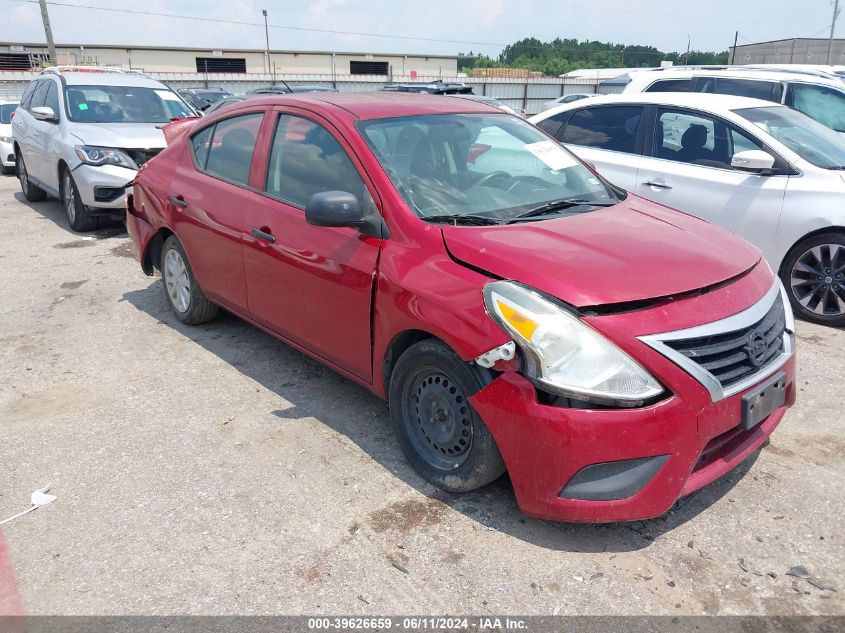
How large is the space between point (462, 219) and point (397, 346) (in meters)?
0.68

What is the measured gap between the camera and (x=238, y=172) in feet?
14.6

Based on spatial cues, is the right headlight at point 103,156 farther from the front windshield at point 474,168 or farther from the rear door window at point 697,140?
the rear door window at point 697,140

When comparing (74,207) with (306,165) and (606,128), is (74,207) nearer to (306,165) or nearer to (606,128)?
(306,165)

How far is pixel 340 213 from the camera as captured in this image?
3287 mm

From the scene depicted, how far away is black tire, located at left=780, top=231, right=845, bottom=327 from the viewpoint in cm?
A: 523

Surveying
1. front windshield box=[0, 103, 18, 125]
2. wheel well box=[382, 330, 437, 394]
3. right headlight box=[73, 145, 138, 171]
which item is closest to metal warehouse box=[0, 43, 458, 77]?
front windshield box=[0, 103, 18, 125]

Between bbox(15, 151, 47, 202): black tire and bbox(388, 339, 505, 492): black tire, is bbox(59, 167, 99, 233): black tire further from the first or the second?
bbox(388, 339, 505, 492): black tire

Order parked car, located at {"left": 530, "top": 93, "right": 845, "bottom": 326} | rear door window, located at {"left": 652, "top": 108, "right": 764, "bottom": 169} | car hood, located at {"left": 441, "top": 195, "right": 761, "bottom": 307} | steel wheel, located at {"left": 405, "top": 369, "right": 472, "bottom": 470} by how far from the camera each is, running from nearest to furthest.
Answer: car hood, located at {"left": 441, "top": 195, "right": 761, "bottom": 307} → steel wheel, located at {"left": 405, "top": 369, "right": 472, "bottom": 470} → parked car, located at {"left": 530, "top": 93, "right": 845, "bottom": 326} → rear door window, located at {"left": 652, "top": 108, "right": 764, "bottom": 169}

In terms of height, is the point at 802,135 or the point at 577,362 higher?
the point at 802,135

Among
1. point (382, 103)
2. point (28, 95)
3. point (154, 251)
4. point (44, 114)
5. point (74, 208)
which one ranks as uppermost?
point (382, 103)

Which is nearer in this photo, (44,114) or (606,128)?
(606,128)

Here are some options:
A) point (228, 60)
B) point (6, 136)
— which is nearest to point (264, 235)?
point (6, 136)

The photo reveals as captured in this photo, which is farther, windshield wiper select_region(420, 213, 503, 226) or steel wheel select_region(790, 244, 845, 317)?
steel wheel select_region(790, 244, 845, 317)

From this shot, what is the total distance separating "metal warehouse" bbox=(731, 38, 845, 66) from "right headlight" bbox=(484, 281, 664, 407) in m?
54.5
